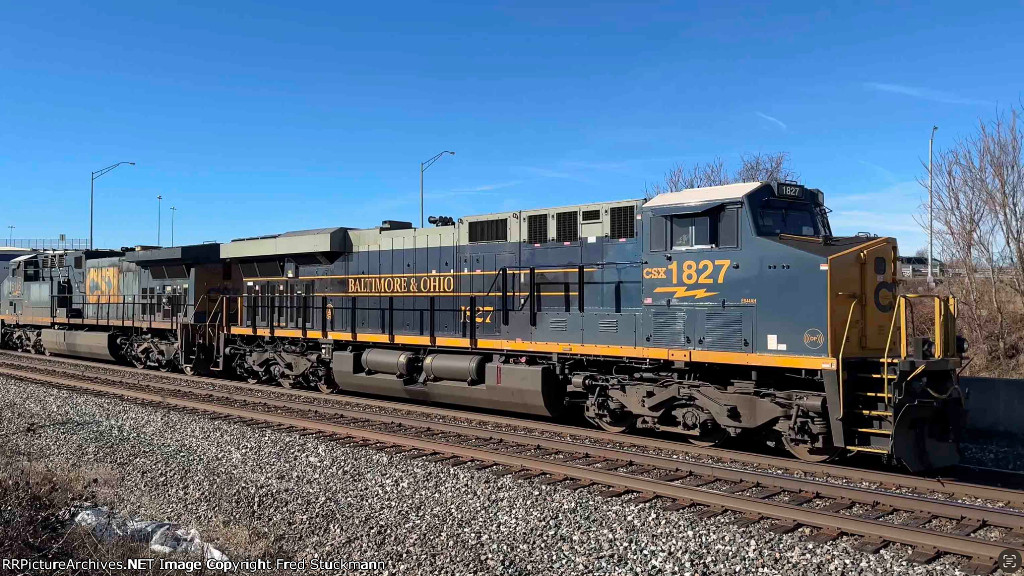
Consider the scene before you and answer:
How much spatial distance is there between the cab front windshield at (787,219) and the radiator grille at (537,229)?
3777 millimetres

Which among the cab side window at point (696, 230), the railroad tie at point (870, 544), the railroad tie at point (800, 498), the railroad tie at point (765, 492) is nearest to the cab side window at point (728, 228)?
the cab side window at point (696, 230)

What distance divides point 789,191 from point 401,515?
249 inches

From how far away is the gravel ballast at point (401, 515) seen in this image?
5.73 metres

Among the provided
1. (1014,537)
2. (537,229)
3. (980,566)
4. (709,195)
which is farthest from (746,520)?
(537,229)

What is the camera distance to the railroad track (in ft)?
20.3

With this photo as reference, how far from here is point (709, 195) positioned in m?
9.40

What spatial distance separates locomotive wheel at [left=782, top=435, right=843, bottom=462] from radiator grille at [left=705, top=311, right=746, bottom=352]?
1.29 m

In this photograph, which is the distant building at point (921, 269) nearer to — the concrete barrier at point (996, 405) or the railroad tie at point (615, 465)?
the concrete barrier at point (996, 405)

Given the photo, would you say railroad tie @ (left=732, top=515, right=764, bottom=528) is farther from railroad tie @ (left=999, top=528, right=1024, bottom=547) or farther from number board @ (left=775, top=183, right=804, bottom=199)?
number board @ (left=775, top=183, right=804, bottom=199)

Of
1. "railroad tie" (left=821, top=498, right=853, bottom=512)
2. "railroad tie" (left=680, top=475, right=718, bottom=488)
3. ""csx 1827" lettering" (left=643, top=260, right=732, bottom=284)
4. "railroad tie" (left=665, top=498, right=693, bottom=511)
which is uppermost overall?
""csx 1827" lettering" (left=643, top=260, right=732, bottom=284)

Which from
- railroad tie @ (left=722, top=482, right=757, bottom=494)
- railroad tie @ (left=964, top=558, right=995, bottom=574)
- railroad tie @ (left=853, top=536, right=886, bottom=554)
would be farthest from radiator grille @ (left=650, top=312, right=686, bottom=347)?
railroad tie @ (left=964, top=558, right=995, bottom=574)

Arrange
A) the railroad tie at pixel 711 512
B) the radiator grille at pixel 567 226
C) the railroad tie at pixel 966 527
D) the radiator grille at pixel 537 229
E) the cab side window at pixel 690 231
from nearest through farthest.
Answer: the railroad tie at pixel 966 527 → the railroad tie at pixel 711 512 → the cab side window at pixel 690 231 → the radiator grille at pixel 567 226 → the radiator grille at pixel 537 229

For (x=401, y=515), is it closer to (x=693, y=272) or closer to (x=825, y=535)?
(x=825, y=535)

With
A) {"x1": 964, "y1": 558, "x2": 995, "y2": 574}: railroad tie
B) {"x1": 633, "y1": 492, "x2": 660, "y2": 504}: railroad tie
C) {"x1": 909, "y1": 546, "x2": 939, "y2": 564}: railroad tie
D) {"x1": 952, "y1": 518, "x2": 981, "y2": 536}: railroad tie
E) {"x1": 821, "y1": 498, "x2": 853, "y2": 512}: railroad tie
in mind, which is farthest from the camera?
{"x1": 633, "y1": 492, "x2": 660, "y2": 504}: railroad tie
